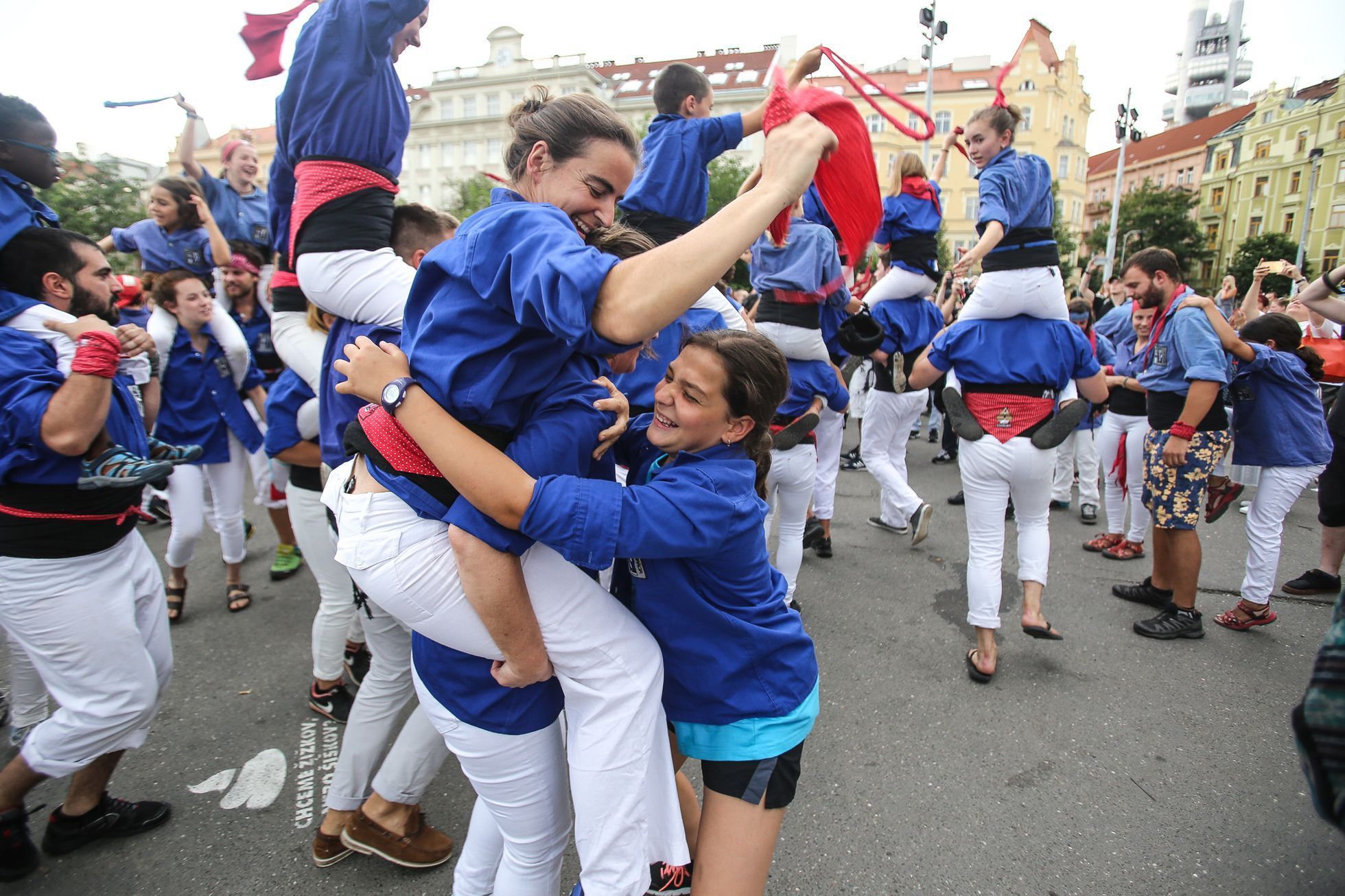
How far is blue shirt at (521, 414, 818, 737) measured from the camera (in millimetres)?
1439

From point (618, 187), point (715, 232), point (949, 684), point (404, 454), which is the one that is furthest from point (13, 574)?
point (949, 684)

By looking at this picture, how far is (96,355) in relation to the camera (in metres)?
2.05

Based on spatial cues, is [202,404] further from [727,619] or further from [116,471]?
[727,619]

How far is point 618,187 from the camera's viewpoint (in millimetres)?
1468

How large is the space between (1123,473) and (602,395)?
5.18 m

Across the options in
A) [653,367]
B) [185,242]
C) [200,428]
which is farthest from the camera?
[185,242]

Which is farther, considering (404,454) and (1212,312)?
(1212,312)

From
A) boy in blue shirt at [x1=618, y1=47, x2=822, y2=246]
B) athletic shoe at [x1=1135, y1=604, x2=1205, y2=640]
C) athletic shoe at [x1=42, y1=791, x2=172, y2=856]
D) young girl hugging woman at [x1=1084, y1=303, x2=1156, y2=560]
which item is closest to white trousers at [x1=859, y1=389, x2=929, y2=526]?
young girl hugging woman at [x1=1084, y1=303, x2=1156, y2=560]

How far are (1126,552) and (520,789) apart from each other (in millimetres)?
5283

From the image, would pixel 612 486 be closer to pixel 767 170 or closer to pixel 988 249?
pixel 767 170

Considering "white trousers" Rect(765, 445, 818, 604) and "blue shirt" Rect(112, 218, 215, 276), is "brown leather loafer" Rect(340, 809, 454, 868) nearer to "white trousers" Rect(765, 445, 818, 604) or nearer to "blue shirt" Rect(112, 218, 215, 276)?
"white trousers" Rect(765, 445, 818, 604)

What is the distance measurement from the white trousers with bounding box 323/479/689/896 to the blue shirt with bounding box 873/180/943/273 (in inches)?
172

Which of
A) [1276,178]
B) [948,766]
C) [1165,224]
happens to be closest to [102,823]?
[948,766]

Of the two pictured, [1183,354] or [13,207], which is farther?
[1183,354]
